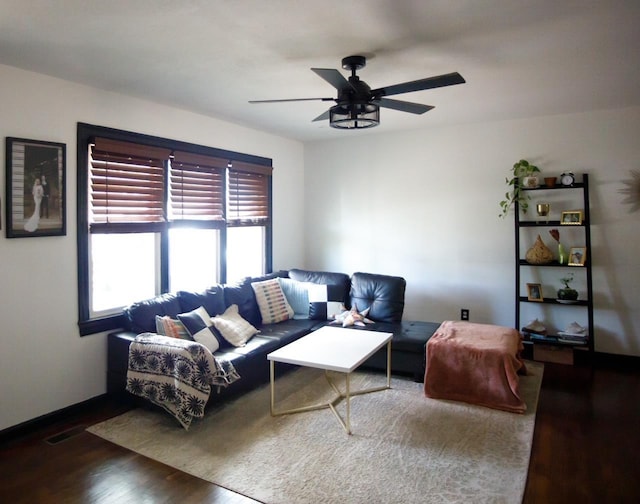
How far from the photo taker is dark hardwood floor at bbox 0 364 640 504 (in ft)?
7.77

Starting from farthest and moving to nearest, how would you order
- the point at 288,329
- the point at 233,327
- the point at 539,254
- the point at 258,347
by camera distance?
the point at 539,254, the point at 288,329, the point at 233,327, the point at 258,347

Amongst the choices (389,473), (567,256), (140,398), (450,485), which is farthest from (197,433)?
(567,256)

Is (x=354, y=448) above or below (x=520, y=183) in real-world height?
below

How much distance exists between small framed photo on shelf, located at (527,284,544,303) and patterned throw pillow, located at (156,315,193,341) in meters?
3.44

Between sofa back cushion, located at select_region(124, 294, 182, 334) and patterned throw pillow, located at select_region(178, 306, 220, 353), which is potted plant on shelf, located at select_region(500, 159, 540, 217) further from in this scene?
sofa back cushion, located at select_region(124, 294, 182, 334)

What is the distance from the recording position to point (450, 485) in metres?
2.44

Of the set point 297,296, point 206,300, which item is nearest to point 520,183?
point 297,296

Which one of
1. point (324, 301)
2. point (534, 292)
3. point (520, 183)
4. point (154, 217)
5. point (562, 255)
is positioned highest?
point (520, 183)

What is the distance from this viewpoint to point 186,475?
2.56m

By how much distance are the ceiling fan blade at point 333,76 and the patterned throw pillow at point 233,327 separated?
86.2 inches

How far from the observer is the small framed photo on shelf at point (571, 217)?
4.47m

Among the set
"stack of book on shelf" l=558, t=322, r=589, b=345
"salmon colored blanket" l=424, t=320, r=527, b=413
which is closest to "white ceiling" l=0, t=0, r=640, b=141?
"salmon colored blanket" l=424, t=320, r=527, b=413

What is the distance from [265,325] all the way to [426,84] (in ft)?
9.22

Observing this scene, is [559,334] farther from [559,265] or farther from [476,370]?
[476,370]
